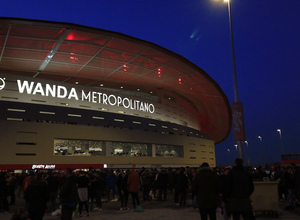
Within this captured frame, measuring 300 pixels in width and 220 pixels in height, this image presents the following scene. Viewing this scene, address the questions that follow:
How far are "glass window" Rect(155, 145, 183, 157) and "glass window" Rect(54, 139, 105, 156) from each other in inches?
319

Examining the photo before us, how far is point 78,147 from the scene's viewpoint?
28875mm

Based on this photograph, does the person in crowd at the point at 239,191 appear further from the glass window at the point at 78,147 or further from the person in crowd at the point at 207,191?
the glass window at the point at 78,147

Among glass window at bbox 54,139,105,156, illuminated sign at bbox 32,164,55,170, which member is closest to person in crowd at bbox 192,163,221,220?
illuminated sign at bbox 32,164,55,170

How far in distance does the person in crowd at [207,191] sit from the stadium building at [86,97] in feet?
58.2

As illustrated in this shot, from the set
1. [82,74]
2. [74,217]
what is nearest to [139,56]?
[82,74]

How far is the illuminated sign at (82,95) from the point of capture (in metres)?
27.8

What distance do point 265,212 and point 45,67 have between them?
2549 cm

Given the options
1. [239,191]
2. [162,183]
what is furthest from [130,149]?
[239,191]

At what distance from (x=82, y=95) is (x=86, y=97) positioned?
1.57 ft

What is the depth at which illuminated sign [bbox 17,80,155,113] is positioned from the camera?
27798 millimetres

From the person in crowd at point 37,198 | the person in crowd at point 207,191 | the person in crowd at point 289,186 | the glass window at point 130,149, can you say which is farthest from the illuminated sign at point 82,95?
the person in crowd at point 207,191

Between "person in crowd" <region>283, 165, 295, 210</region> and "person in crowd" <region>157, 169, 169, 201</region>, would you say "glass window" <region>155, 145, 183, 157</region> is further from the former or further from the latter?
"person in crowd" <region>283, 165, 295, 210</region>

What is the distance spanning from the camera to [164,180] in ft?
50.4

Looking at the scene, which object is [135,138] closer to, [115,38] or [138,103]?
[138,103]
